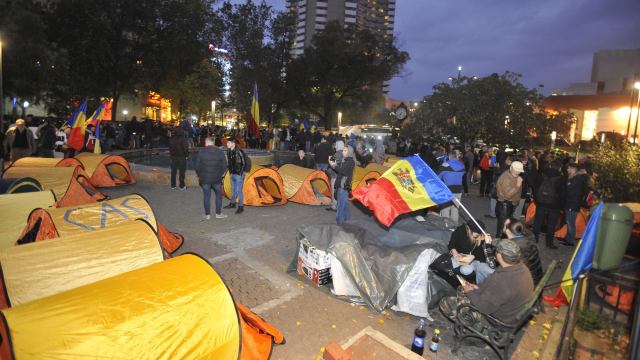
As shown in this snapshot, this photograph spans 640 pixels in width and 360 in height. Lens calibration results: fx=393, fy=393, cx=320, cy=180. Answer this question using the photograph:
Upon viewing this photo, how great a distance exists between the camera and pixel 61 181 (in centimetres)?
844

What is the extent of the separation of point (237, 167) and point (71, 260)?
214 inches

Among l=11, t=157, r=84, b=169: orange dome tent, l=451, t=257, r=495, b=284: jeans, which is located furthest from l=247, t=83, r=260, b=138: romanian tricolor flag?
l=451, t=257, r=495, b=284: jeans

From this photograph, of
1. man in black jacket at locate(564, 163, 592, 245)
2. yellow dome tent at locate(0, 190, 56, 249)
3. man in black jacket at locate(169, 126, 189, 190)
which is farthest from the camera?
man in black jacket at locate(169, 126, 189, 190)

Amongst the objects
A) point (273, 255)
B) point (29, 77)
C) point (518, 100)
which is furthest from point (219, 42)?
point (273, 255)

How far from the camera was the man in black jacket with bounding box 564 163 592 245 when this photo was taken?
8039mm

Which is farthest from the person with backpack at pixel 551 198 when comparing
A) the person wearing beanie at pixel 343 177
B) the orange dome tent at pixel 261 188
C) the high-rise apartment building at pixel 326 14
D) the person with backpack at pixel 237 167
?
the high-rise apartment building at pixel 326 14

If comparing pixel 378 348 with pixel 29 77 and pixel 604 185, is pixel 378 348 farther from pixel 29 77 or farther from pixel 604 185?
pixel 29 77

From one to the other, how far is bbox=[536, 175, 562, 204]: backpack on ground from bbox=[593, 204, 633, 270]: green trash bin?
90.5 inches

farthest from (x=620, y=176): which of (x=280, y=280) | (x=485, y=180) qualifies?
(x=280, y=280)

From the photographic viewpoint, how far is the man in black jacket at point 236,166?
9023mm

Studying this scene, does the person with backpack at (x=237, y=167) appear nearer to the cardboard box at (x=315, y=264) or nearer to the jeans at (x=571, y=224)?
the cardboard box at (x=315, y=264)

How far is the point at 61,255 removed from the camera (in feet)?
12.3

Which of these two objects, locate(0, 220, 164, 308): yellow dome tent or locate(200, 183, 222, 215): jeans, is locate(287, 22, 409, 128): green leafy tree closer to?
locate(200, 183, 222, 215): jeans

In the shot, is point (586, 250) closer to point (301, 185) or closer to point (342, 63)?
point (301, 185)
